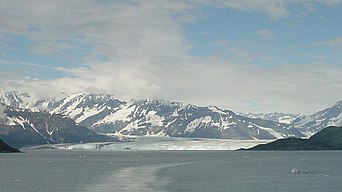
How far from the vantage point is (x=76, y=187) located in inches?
3740

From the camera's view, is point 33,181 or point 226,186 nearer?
point 226,186

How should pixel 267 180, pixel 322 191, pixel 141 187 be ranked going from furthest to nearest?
pixel 267 180 → pixel 141 187 → pixel 322 191

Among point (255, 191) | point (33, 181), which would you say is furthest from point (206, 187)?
point (33, 181)

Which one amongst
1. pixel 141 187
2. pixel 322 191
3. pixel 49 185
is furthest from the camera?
pixel 49 185

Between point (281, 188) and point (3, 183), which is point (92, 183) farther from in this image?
point (281, 188)

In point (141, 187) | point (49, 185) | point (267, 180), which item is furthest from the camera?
point (267, 180)

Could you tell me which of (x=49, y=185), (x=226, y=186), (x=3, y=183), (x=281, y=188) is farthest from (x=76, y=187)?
(x=281, y=188)

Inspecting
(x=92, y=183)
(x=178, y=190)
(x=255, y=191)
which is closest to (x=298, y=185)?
(x=255, y=191)

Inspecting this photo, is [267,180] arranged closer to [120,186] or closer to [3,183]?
[120,186]

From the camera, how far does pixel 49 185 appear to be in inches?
3925

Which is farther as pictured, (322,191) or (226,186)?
(226,186)

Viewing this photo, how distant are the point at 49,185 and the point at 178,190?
24.7m

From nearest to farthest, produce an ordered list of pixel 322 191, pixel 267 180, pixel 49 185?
pixel 322 191 → pixel 49 185 → pixel 267 180

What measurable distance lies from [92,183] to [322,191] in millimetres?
40473
